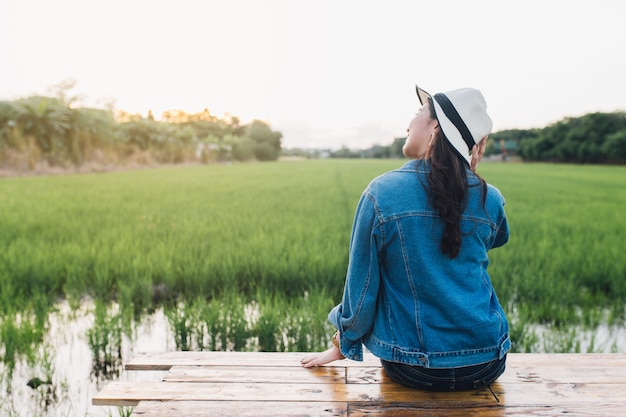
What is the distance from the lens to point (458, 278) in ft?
4.66

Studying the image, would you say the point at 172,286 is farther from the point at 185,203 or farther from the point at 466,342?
the point at 185,203

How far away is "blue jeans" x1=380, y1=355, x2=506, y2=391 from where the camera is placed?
1502 millimetres

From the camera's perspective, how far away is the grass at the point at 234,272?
2.87 m

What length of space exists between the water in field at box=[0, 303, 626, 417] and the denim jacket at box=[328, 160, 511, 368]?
112 cm

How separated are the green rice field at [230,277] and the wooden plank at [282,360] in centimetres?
82

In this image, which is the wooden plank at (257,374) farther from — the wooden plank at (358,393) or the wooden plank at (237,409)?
the wooden plank at (237,409)

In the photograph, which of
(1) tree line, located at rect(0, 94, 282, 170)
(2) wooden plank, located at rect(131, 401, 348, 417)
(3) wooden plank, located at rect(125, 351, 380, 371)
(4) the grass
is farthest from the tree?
(2) wooden plank, located at rect(131, 401, 348, 417)

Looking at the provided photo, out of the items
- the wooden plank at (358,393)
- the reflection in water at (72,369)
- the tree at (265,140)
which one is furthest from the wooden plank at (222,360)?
the tree at (265,140)

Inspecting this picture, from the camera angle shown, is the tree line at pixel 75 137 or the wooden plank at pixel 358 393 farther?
the tree line at pixel 75 137

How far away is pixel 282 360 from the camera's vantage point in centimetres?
185

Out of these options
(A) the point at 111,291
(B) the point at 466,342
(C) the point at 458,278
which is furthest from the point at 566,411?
(A) the point at 111,291

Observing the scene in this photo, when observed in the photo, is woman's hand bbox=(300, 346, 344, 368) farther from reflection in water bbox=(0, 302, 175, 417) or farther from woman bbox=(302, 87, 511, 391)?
reflection in water bbox=(0, 302, 175, 417)

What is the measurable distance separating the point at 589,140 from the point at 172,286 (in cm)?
3058

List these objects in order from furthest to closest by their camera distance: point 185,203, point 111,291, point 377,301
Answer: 1. point 185,203
2. point 111,291
3. point 377,301
